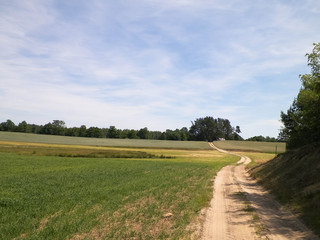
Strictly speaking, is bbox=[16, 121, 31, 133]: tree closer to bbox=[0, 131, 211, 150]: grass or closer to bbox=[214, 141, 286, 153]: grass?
bbox=[0, 131, 211, 150]: grass

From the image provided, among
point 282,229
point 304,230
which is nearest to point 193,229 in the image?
point 282,229

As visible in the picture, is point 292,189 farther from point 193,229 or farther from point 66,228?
point 66,228

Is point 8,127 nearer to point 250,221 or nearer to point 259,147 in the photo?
point 259,147

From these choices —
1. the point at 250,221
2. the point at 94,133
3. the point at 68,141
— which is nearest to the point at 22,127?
the point at 94,133

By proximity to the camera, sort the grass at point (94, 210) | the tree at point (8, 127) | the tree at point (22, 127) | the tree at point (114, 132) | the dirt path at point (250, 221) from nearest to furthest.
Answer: the dirt path at point (250, 221) < the grass at point (94, 210) < the tree at point (22, 127) < the tree at point (8, 127) < the tree at point (114, 132)

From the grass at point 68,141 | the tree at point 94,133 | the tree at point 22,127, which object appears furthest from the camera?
the tree at point 94,133

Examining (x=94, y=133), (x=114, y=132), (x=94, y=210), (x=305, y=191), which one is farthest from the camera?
(x=114, y=132)

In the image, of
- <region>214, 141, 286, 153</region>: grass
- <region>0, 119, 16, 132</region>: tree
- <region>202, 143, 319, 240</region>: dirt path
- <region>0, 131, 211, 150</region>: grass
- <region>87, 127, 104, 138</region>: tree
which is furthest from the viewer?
<region>87, 127, 104, 138</region>: tree

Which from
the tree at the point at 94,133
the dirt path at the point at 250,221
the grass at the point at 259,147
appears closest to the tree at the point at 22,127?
the tree at the point at 94,133

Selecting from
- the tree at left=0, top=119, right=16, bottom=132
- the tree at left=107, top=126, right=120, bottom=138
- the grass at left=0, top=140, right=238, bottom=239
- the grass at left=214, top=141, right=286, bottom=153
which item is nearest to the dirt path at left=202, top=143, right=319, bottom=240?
the grass at left=0, top=140, right=238, bottom=239

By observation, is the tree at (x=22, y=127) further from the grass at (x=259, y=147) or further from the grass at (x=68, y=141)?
the grass at (x=259, y=147)

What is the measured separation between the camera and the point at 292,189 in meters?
19.9

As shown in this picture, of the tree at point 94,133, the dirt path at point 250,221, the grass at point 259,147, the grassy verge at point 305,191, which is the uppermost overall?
the tree at point 94,133

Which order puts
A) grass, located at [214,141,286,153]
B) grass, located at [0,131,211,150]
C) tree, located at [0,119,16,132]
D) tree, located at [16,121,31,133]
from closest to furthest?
grass, located at [0,131,211,150], grass, located at [214,141,286,153], tree, located at [16,121,31,133], tree, located at [0,119,16,132]
